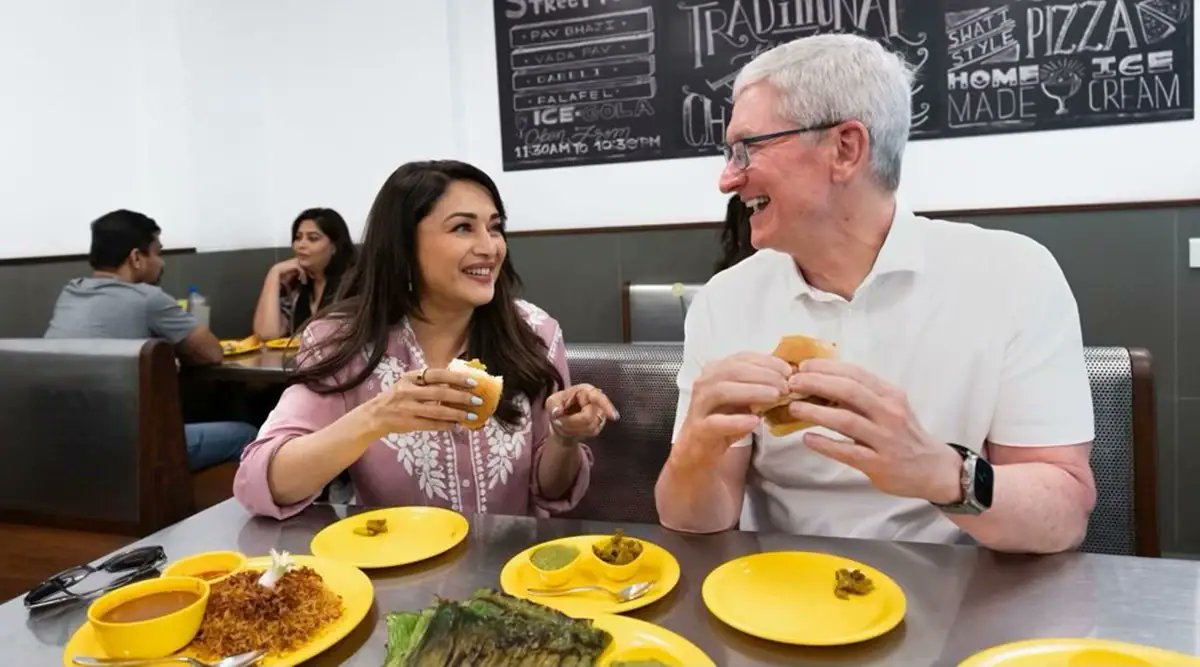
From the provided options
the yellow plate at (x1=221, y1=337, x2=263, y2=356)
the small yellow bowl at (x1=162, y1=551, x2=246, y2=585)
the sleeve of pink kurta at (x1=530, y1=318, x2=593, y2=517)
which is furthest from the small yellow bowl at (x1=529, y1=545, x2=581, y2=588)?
the yellow plate at (x1=221, y1=337, x2=263, y2=356)

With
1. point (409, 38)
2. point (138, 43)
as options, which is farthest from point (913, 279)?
point (138, 43)

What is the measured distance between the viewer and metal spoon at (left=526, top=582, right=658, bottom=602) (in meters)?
1.15

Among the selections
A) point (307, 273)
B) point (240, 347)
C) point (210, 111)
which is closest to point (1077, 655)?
point (240, 347)

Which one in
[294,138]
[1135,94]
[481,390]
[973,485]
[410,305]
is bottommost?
[973,485]

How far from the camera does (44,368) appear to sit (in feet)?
9.49

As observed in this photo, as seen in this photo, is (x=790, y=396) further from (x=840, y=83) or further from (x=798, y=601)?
(x=840, y=83)

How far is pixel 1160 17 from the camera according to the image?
360cm

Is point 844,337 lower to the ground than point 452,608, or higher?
higher

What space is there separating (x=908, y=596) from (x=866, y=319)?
0.57 metres

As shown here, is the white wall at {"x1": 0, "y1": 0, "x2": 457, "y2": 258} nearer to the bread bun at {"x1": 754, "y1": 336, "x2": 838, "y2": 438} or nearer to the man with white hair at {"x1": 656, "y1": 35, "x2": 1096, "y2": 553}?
the man with white hair at {"x1": 656, "y1": 35, "x2": 1096, "y2": 553}

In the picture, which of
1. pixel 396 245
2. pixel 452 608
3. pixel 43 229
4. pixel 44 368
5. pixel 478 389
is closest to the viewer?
pixel 452 608

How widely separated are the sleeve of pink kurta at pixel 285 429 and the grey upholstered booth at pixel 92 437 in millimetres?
1043

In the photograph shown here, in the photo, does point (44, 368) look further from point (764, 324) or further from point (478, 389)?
point (764, 324)

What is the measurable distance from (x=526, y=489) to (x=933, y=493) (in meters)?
0.96
